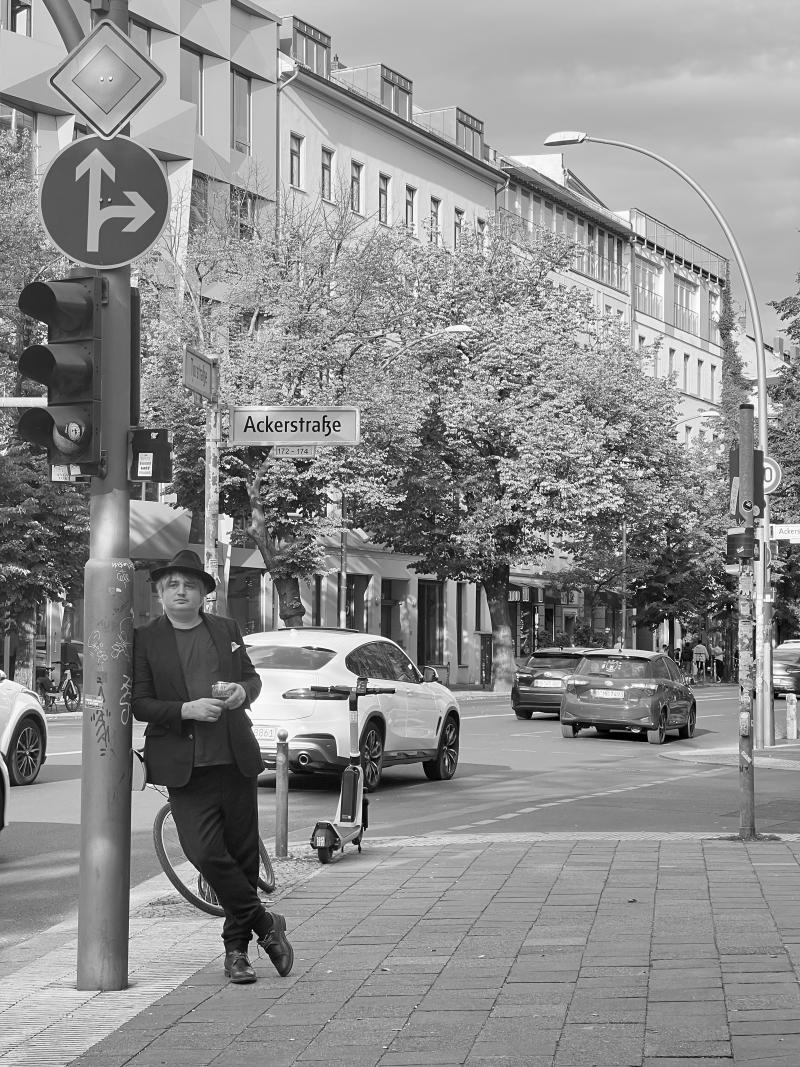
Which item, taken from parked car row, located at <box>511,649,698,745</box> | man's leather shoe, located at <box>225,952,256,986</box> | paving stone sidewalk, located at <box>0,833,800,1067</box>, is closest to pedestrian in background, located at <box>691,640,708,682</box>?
parked car row, located at <box>511,649,698,745</box>

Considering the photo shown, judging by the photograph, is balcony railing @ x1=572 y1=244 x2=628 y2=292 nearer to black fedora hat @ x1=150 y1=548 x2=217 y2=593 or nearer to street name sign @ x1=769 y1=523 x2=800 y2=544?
street name sign @ x1=769 y1=523 x2=800 y2=544

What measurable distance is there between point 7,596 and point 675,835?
22100 mm

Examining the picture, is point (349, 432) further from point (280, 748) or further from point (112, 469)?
point (112, 469)

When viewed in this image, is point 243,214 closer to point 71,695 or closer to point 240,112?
point 240,112

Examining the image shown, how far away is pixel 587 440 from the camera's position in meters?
49.0

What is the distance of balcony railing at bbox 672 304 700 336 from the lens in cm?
9066

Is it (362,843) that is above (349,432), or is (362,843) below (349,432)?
below

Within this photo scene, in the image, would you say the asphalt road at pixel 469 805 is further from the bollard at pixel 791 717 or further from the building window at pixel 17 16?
the building window at pixel 17 16

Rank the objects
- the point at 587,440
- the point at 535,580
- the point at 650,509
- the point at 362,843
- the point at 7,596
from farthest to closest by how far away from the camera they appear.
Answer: the point at 535,580, the point at 650,509, the point at 587,440, the point at 7,596, the point at 362,843

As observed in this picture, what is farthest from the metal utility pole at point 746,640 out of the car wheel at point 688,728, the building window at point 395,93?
the building window at point 395,93

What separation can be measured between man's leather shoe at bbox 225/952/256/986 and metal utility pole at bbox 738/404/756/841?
20.7 ft

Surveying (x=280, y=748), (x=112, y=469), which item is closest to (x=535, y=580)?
(x=280, y=748)

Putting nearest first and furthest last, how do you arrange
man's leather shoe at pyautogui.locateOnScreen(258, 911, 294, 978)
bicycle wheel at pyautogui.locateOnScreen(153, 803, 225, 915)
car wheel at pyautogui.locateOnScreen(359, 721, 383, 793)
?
1. man's leather shoe at pyautogui.locateOnScreen(258, 911, 294, 978)
2. bicycle wheel at pyautogui.locateOnScreen(153, 803, 225, 915)
3. car wheel at pyautogui.locateOnScreen(359, 721, 383, 793)

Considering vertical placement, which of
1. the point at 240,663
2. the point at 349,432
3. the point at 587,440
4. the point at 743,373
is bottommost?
the point at 240,663
